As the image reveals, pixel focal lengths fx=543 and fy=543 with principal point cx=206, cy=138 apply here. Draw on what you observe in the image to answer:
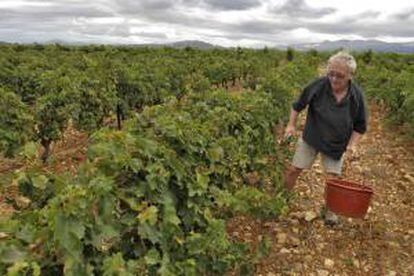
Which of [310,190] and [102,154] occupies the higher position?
[102,154]

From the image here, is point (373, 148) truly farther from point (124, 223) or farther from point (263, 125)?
point (124, 223)

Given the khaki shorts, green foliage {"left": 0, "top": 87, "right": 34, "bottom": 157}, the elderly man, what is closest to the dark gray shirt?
the elderly man

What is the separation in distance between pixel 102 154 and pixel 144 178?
0.33m

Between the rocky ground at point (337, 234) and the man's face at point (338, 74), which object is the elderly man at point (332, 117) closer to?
the man's face at point (338, 74)

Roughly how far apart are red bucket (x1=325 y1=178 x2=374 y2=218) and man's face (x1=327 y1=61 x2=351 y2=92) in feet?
3.36

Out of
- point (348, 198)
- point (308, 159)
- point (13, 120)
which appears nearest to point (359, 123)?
point (308, 159)

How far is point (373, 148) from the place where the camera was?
435 inches

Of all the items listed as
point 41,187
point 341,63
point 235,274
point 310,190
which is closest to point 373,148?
point 310,190

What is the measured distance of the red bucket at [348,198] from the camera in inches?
218

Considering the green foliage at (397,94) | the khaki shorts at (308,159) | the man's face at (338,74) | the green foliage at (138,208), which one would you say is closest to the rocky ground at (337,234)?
the khaki shorts at (308,159)

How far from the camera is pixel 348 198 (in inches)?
219

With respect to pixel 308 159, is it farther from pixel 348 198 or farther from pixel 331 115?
pixel 348 198

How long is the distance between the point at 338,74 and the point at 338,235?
1955 millimetres

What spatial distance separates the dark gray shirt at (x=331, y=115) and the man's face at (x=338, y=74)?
0.18m
